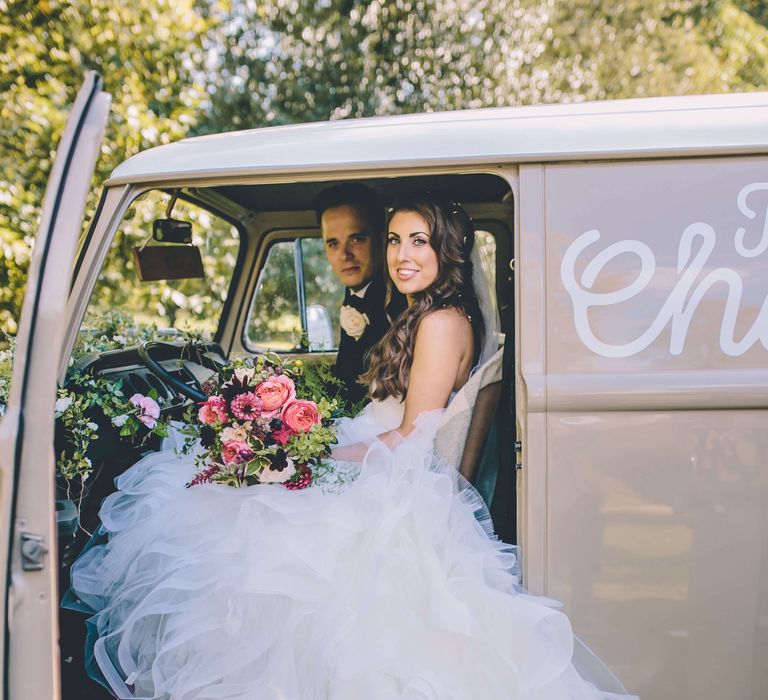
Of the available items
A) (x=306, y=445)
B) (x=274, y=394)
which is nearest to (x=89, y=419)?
(x=274, y=394)

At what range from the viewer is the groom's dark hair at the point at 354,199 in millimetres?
3346

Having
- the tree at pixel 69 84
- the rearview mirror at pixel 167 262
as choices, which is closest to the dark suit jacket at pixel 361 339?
the rearview mirror at pixel 167 262

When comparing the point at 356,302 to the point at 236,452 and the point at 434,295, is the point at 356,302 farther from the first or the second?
the point at 236,452

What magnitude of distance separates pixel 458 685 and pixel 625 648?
53 cm

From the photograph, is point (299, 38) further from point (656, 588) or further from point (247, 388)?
point (656, 588)

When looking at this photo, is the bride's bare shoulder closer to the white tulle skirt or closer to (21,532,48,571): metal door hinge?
the white tulle skirt

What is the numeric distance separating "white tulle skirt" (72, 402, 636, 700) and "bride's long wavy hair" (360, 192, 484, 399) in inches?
18.4

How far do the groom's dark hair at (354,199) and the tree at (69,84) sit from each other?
325cm

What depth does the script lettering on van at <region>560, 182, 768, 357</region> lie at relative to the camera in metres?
2.00

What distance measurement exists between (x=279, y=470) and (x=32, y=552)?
0.83m

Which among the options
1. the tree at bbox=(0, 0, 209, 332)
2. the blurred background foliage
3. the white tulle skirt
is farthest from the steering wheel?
the blurred background foliage

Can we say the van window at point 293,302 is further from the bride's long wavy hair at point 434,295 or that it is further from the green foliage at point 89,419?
the green foliage at point 89,419

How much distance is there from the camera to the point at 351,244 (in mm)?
3395

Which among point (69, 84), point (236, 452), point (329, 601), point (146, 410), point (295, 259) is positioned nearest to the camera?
point (329, 601)
